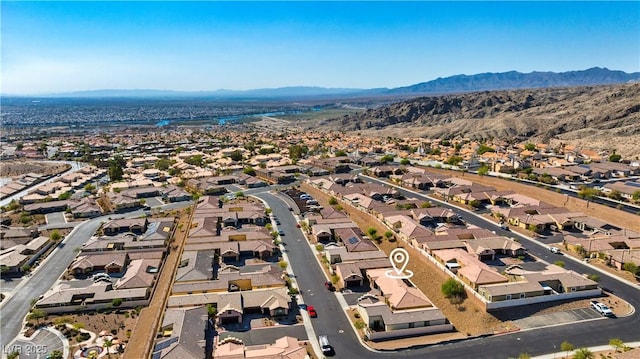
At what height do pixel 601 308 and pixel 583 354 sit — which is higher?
pixel 583 354

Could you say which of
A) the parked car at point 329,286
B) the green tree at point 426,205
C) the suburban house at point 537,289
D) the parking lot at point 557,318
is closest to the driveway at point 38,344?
the parked car at point 329,286

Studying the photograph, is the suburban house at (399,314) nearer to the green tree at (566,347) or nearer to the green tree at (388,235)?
the green tree at (566,347)

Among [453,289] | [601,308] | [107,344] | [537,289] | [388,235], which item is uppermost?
[537,289]

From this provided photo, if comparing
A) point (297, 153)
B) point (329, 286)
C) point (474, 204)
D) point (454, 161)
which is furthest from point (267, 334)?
point (297, 153)

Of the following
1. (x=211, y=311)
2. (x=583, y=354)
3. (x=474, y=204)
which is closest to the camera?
(x=583, y=354)

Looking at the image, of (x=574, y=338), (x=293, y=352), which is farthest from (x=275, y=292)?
(x=574, y=338)

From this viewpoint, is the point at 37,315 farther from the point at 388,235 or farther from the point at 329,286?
the point at 388,235
